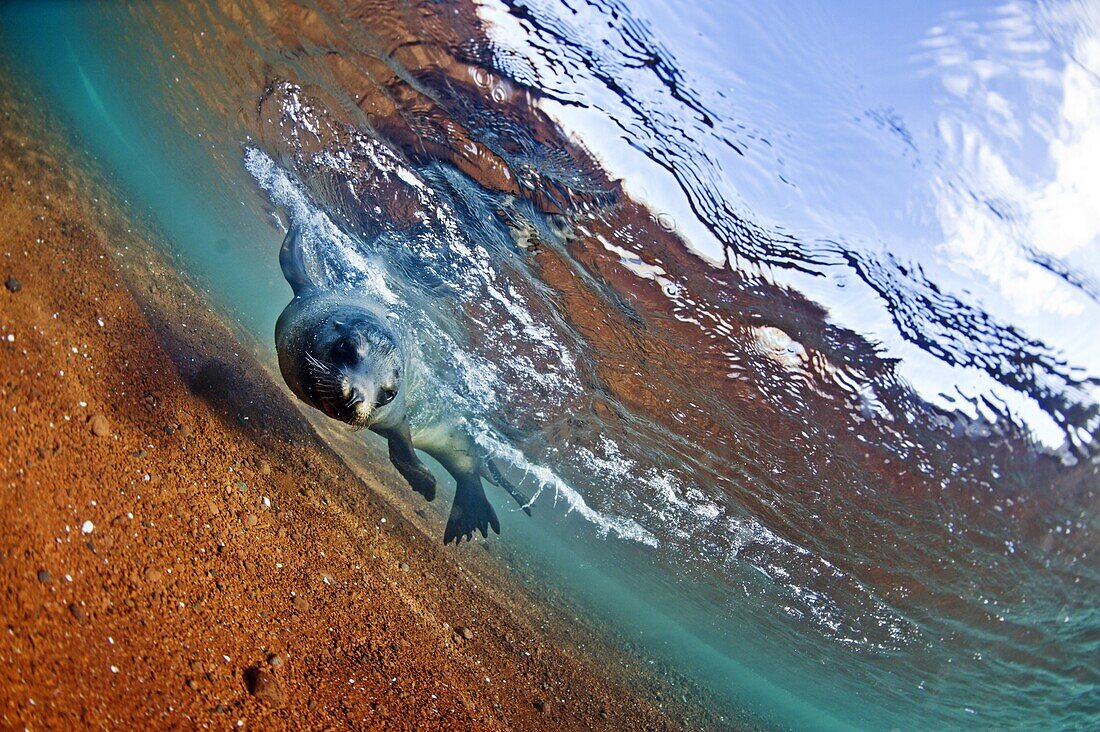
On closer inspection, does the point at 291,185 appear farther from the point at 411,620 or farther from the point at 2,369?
the point at 411,620

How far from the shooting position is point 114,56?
1933cm

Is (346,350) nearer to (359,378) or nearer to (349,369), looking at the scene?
(349,369)

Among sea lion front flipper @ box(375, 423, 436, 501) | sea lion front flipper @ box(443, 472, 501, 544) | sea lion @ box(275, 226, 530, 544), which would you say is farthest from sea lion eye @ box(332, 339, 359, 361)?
sea lion front flipper @ box(443, 472, 501, 544)

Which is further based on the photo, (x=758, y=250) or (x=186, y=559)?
(x=758, y=250)

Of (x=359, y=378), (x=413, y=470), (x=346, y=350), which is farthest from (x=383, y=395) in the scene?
(x=413, y=470)

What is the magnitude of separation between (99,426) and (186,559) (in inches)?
46.4

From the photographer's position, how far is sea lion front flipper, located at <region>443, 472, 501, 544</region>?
24.0ft

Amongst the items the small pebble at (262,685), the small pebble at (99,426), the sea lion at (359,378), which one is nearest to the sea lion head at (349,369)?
the sea lion at (359,378)

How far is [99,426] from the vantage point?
3375mm

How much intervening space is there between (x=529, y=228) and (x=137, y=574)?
6312mm

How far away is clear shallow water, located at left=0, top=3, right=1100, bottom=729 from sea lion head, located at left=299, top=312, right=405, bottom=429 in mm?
3059

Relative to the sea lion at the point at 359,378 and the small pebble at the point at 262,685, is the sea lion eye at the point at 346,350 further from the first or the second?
the small pebble at the point at 262,685

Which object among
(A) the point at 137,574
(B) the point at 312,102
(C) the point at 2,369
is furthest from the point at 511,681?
(B) the point at 312,102

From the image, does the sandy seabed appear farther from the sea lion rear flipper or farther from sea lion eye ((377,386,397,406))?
the sea lion rear flipper
